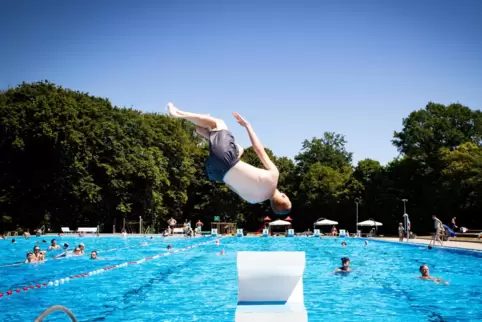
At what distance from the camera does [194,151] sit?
60438 millimetres

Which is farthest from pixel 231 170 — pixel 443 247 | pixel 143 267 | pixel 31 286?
pixel 443 247

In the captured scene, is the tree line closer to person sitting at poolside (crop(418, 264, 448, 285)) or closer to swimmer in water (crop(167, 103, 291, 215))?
person sitting at poolside (crop(418, 264, 448, 285))

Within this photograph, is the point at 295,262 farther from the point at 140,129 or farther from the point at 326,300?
the point at 140,129

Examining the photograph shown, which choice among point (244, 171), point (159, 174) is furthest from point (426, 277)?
point (159, 174)

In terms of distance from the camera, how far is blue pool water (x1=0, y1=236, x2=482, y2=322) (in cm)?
1048

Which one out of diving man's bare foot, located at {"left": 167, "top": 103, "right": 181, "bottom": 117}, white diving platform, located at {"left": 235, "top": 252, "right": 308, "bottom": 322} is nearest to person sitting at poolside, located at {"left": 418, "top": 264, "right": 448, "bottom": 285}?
white diving platform, located at {"left": 235, "top": 252, "right": 308, "bottom": 322}

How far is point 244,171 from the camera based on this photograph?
5660 mm

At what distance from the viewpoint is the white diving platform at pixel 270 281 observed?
5301 millimetres

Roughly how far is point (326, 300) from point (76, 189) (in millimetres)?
33489

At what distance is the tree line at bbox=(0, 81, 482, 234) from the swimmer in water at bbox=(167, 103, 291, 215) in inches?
1462

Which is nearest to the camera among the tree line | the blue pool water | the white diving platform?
the white diving platform

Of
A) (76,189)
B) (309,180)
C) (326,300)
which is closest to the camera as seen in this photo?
(326,300)

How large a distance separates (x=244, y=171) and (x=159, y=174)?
43.1m

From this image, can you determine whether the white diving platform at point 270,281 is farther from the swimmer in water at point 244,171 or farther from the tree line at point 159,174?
the tree line at point 159,174
